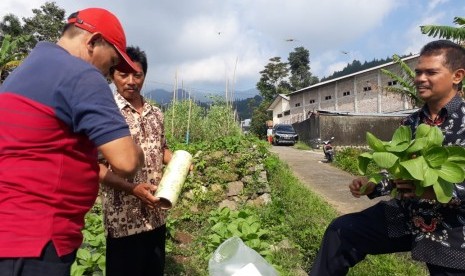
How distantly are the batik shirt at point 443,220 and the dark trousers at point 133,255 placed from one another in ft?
4.96

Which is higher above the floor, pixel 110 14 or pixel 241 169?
pixel 110 14

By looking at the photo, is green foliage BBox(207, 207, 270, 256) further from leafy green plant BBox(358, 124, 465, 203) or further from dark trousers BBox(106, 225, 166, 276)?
leafy green plant BBox(358, 124, 465, 203)

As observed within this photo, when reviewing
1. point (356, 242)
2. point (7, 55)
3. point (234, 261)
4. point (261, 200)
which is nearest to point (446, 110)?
point (356, 242)

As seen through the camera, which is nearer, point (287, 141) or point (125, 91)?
point (125, 91)

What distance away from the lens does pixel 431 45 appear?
2365mm

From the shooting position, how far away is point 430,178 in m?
1.84

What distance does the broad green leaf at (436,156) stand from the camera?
187cm

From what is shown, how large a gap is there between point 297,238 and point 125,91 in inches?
117

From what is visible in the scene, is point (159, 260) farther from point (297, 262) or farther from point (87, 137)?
point (297, 262)

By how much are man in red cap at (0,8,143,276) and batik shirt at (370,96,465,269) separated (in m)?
1.56

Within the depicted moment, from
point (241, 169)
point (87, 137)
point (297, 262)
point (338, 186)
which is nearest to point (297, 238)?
point (297, 262)

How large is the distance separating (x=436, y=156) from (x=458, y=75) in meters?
0.71

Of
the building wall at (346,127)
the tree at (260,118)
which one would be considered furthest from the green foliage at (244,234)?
the tree at (260,118)

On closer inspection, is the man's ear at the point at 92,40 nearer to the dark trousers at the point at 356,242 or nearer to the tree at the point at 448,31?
the dark trousers at the point at 356,242
